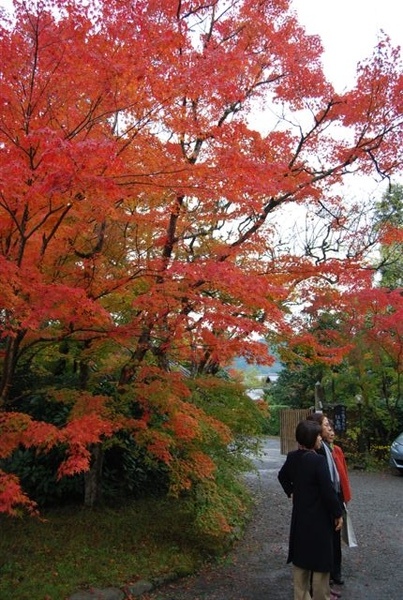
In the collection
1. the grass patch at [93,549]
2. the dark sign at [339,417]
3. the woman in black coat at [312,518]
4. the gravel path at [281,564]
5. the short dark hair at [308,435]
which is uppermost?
the dark sign at [339,417]

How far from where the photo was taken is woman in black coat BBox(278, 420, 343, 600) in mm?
4375

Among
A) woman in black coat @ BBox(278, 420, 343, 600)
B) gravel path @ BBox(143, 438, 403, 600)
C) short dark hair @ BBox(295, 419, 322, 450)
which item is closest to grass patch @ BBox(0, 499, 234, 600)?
gravel path @ BBox(143, 438, 403, 600)

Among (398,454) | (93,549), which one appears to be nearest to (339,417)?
(398,454)

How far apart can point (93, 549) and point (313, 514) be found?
3.27 metres

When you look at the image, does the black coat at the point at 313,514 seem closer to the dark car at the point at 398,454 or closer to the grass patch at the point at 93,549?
the grass patch at the point at 93,549

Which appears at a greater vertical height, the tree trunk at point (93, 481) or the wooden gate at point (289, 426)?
the wooden gate at point (289, 426)

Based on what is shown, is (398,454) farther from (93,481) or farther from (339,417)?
(93,481)

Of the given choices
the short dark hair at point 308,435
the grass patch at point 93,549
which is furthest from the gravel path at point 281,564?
the short dark hair at point 308,435

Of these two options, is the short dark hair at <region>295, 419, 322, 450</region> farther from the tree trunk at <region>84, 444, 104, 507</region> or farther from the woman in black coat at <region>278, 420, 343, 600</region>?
the tree trunk at <region>84, 444, 104, 507</region>

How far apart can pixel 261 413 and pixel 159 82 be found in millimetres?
4799

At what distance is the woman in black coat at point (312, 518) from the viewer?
14.4ft

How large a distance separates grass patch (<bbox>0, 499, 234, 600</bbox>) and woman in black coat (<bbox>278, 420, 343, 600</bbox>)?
2.03 meters

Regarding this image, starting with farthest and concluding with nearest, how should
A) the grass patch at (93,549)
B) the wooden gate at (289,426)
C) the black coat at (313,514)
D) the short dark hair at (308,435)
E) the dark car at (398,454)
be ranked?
1. the wooden gate at (289,426)
2. the dark car at (398,454)
3. the grass patch at (93,549)
4. the short dark hair at (308,435)
5. the black coat at (313,514)

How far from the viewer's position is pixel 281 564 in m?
6.54
